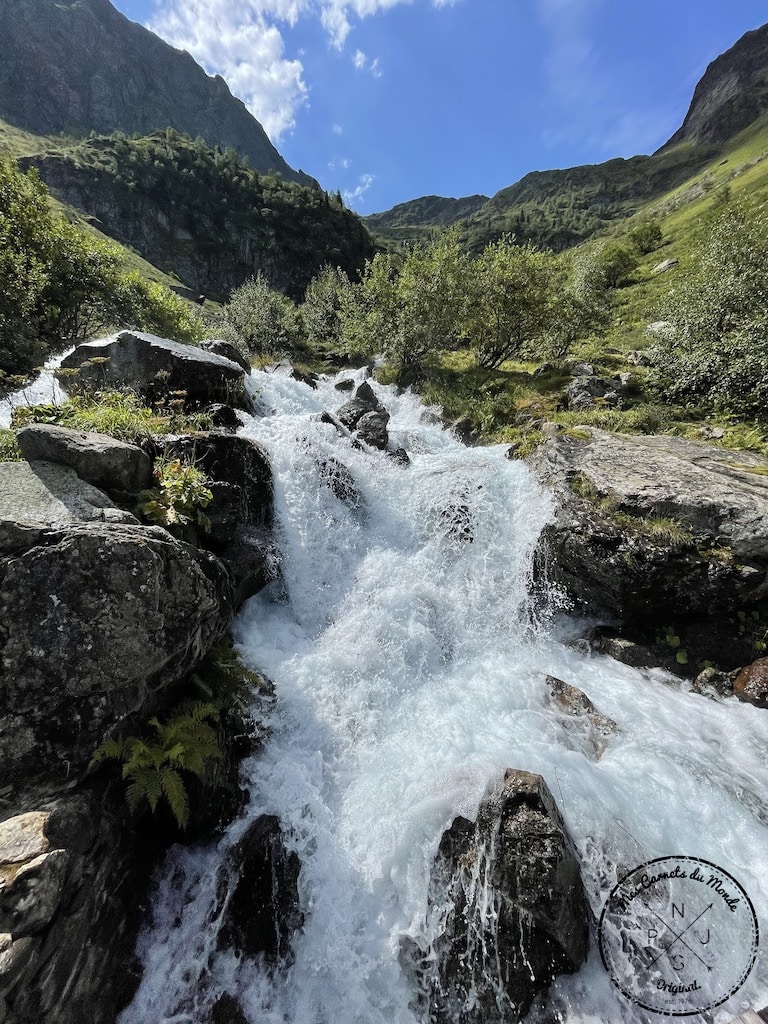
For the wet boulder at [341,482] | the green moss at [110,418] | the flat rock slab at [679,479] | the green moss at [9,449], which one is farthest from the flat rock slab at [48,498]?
the flat rock slab at [679,479]

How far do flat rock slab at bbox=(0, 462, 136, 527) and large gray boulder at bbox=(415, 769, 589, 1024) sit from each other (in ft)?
23.2

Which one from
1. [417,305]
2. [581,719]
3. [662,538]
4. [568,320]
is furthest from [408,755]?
[568,320]

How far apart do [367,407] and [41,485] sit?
15.5 metres

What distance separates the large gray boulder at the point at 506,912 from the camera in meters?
5.01

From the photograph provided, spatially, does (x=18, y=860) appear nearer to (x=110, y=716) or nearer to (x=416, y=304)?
(x=110, y=716)

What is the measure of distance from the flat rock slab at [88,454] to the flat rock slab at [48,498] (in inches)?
9.3

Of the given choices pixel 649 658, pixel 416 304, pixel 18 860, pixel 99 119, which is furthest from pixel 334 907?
pixel 99 119

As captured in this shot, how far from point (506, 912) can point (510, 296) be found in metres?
27.9

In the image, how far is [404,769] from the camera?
7.25 metres

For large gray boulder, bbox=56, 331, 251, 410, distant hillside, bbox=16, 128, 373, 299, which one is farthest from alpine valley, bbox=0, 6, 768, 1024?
distant hillside, bbox=16, 128, 373, 299

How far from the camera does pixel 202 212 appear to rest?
407 feet

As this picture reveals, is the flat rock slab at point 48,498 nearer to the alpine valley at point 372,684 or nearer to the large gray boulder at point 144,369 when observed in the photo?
the alpine valley at point 372,684

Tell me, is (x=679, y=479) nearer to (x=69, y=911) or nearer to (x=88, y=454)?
(x=88, y=454)

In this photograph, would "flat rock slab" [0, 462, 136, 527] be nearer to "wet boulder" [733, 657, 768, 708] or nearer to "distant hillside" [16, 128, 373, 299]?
"wet boulder" [733, 657, 768, 708]
